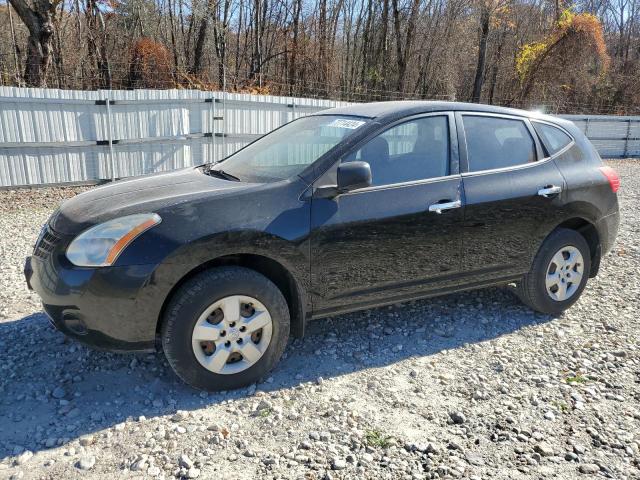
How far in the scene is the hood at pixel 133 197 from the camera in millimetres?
3037

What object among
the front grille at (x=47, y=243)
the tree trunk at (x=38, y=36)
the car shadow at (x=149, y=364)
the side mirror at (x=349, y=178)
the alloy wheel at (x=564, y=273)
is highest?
the tree trunk at (x=38, y=36)

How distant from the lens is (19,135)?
8.80m

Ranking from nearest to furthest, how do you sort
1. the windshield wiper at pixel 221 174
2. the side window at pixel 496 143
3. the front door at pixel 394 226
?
1. the front door at pixel 394 226
2. the windshield wiper at pixel 221 174
3. the side window at pixel 496 143

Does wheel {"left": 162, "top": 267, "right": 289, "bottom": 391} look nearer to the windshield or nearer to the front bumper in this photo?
the front bumper

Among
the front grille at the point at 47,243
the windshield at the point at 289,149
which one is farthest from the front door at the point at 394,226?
the front grille at the point at 47,243

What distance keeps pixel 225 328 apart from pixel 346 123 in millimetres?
1732

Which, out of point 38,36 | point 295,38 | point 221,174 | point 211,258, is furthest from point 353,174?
point 295,38

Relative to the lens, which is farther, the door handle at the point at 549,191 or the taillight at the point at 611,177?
the taillight at the point at 611,177

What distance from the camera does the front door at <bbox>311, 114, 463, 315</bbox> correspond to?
334 centimetres

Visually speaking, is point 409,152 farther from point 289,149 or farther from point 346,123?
point 289,149

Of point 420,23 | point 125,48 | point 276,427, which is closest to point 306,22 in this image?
point 420,23

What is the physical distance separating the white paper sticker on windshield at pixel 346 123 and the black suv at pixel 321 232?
0.01 metres

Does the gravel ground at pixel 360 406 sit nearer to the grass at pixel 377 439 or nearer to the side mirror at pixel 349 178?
the grass at pixel 377 439

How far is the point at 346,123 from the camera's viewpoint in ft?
12.5
